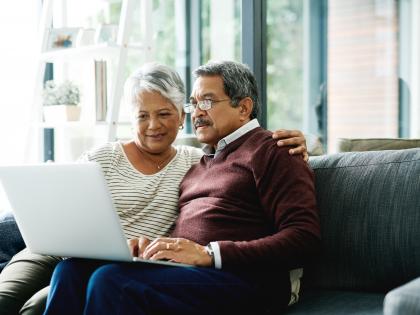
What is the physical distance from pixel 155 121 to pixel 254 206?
0.49m

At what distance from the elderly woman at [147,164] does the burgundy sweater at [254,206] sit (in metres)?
0.10

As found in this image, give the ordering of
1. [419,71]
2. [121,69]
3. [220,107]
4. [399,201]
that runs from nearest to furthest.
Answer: [399,201] < [220,107] < [121,69] < [419,71]

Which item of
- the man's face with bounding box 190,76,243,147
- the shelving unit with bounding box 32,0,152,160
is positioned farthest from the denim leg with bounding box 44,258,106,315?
the shelving unit with bounding box 32,0,152,160

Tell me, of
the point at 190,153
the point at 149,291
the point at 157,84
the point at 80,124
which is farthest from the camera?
the point at 80,124

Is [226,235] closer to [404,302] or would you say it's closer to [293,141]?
[293,141]

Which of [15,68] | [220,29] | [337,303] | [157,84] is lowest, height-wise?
[337,303]

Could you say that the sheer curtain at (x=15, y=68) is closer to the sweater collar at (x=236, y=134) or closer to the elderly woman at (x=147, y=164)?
the elderly woman at (x=147, y=164)

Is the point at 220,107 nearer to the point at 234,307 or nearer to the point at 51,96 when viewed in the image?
the point at 234,307

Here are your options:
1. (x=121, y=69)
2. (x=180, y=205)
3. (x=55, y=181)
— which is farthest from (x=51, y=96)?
(x=55, y=181)

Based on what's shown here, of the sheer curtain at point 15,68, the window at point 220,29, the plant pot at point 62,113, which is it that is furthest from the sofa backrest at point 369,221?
the window at point 220,29

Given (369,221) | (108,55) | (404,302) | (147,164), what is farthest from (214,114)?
(108,55)

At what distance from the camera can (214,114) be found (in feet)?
6.27

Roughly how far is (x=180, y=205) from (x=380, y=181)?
2.03 ft

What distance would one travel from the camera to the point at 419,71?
4.76m
